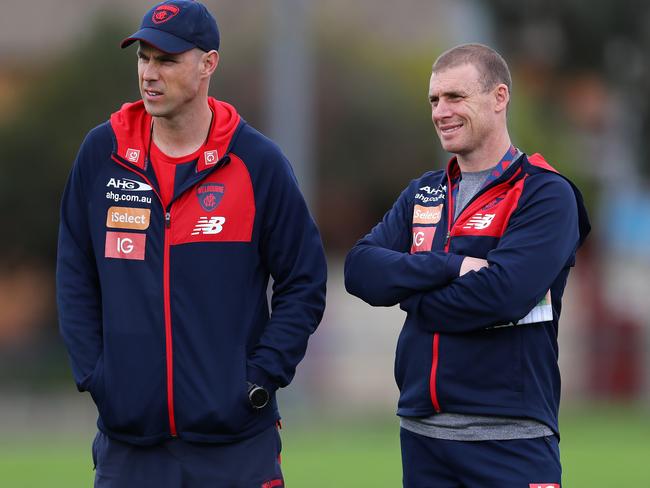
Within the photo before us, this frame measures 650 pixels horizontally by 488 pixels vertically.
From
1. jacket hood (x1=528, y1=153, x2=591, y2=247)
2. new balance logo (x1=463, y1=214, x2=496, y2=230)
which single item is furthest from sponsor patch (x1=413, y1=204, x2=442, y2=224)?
jacket hood (x1=528, y1=153, x2=591, y2=247)

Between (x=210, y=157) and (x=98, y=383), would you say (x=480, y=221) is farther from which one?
→ (x=98, y=383)

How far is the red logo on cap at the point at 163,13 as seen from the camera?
17.1 feet

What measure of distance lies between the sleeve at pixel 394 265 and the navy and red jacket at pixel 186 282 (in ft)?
0.55

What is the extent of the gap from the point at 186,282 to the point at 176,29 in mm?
966

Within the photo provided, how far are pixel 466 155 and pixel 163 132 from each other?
3.90 feet

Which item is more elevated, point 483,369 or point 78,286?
point 78,286

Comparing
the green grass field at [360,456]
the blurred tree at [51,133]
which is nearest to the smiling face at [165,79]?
the green grass field at [360,456]

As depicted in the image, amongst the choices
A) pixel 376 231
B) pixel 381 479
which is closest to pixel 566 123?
pixel 381 479

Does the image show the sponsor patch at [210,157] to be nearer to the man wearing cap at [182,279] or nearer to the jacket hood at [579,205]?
the man wearing cap at [182,279]

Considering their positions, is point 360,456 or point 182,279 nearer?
point 182,279

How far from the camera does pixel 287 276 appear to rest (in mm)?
5348

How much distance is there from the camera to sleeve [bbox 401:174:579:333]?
199 inches

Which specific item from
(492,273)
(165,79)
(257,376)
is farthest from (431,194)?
(165,79)

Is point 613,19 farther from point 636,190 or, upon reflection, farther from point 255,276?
point 255,276
